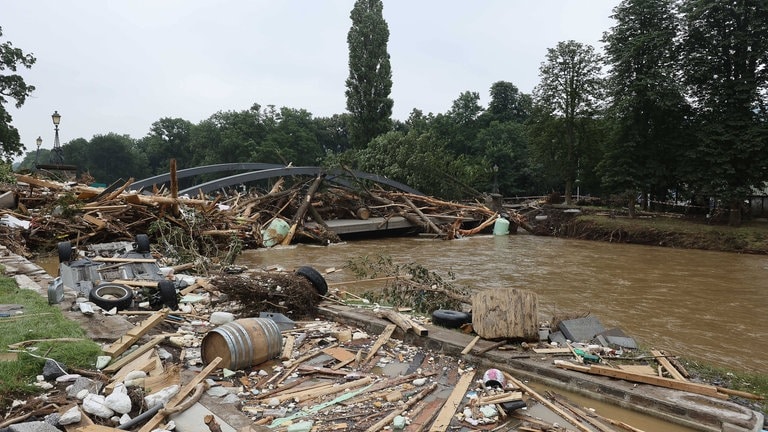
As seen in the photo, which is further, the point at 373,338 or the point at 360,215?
the point at 360,215

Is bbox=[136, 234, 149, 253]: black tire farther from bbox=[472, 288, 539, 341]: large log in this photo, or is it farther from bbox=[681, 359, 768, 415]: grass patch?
bbox=[681, 359, 768, 415]: grass patch

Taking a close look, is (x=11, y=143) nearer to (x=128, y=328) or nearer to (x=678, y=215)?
(x=128, y=328)

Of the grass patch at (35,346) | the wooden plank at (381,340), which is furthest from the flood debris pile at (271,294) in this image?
the grass patch at (35,346)

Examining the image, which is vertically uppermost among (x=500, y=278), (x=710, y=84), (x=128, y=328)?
(x=710, y=84)

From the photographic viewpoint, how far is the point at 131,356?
15.4ft

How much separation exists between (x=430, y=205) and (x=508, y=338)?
19.6m

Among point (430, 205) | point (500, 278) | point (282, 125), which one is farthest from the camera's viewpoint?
point (282, 125)

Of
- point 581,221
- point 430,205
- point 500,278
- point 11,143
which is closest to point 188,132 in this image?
point 11,143

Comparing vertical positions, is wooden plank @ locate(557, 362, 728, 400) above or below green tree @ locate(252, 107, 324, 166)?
below

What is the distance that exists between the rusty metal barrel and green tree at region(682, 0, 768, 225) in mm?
21009

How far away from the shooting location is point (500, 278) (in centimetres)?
1264

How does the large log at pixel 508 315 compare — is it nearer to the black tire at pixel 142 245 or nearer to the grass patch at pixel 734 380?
the grass patch at pixel 734 380

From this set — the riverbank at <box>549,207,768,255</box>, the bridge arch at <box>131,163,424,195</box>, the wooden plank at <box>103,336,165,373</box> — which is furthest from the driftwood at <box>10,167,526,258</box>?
the wooden plank at <box>103,336,165,373</box>

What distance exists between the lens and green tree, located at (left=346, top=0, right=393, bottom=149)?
36.5m
